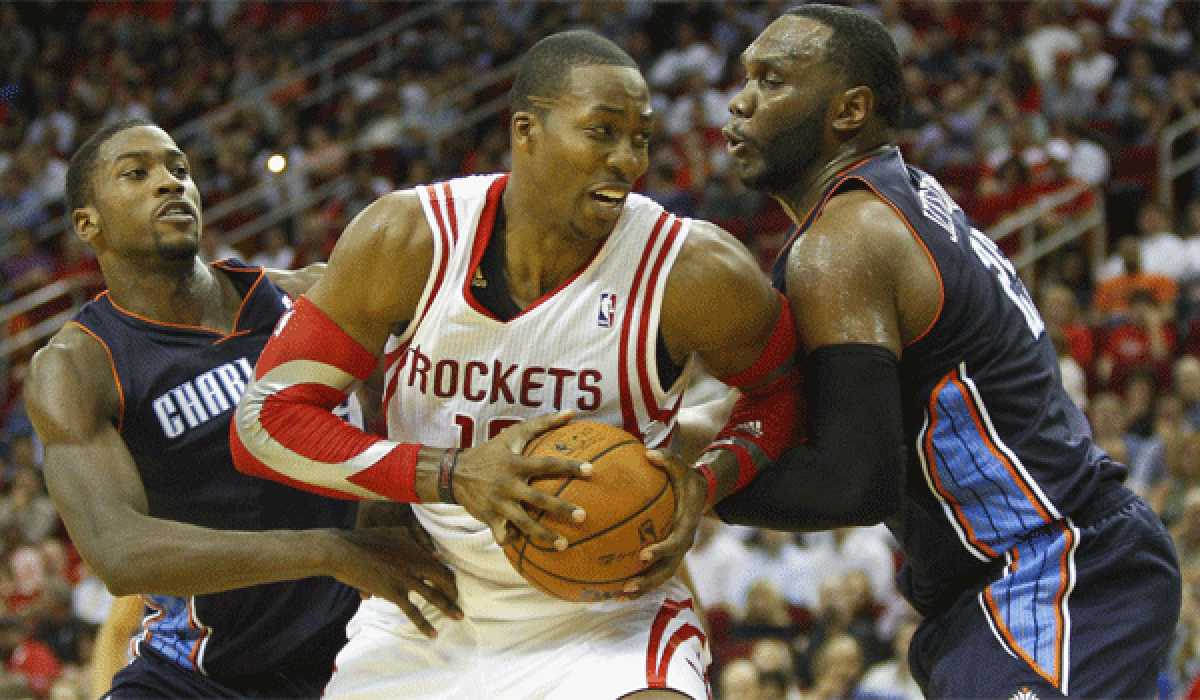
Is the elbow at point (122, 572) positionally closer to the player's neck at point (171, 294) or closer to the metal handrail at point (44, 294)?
the player's neck at point (171, 294)

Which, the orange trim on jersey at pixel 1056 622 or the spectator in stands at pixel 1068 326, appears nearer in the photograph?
the orange trim on jersey at pixel 1056 622

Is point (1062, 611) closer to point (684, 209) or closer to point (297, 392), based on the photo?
point (297, 392)

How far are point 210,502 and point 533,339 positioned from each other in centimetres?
123

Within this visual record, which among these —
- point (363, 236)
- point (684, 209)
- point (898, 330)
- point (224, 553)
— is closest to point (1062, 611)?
point (898, 330)

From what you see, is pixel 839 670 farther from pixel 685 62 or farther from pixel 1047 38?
pixel 685 62

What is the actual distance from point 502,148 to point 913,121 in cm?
378

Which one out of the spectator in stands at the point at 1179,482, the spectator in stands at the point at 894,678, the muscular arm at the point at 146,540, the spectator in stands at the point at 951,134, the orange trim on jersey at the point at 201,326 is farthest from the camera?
the spectator in stands at the point at 951,134

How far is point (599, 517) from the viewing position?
275cm

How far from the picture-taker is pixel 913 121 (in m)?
11.1

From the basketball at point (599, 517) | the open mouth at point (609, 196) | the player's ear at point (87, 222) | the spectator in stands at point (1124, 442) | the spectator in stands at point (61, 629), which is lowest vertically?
the spectator in stands at point (61, 629)

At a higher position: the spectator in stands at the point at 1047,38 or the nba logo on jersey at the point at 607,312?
the nba logo on jersey at the point at 607,312

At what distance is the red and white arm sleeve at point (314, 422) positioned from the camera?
2.95 meters

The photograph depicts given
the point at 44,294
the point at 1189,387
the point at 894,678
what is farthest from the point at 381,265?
the point at 44,294

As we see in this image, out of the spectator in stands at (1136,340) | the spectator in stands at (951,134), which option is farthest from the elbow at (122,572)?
the spectator in stands at (951,134)
